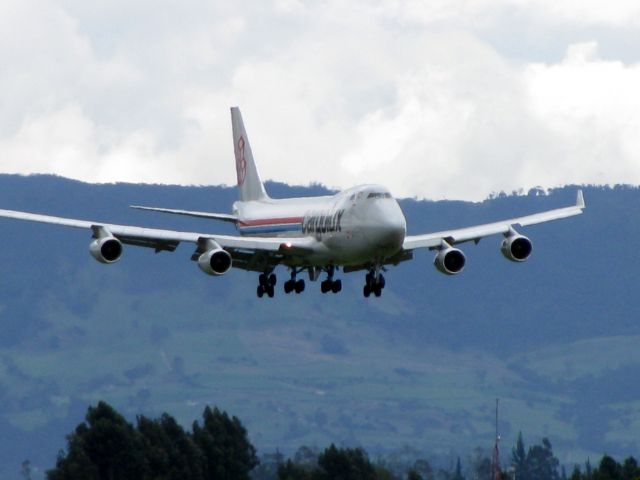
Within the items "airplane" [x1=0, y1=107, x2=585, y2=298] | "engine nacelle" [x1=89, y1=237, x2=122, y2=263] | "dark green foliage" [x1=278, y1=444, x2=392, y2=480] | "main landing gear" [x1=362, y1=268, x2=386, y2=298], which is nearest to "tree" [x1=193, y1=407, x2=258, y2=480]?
"dark green foliage" [x1=278, y1=444, x2=392, y2=480]

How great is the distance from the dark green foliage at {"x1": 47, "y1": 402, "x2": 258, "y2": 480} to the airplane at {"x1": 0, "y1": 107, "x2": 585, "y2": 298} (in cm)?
3623

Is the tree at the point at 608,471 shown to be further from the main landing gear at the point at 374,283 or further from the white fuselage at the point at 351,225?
the main landing gear at the point at 374,283

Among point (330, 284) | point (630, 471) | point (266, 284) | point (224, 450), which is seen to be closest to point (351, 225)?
point (330, 284)

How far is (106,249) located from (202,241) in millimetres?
4443

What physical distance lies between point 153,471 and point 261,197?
2933 centimetres

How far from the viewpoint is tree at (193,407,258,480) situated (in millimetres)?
125250

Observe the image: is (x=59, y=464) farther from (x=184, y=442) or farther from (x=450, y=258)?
(x=450, y=258)

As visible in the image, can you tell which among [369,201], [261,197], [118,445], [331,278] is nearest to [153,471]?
[118,445]

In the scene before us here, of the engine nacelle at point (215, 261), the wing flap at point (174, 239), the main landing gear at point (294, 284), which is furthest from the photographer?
the main landing gear at point (294, 284)

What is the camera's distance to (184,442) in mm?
125688

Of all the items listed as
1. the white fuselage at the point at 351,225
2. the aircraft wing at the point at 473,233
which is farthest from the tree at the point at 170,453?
the aircraft wing at the point at 473,233

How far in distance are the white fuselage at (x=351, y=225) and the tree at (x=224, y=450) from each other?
4383 centimetres

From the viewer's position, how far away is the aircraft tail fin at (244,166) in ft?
331

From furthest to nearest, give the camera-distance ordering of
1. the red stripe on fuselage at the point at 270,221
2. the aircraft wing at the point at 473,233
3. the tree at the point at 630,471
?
the tree at the point at 630,471
the red stripe on fuselage at the point at 270,221
the aircraft wing at the point at 473,233
